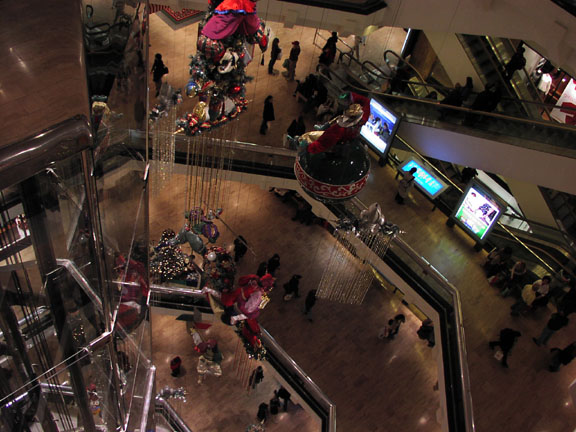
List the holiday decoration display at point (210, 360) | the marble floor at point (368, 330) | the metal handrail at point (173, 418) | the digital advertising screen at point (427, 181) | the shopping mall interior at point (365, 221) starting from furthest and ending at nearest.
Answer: the holiday decoration display at point (210, 360)
the digital advertising screen at point (427, 181)
the metal handrail at point (173, 418)
the marble floor at point (368, 330)
the shopping mall interior at point (365, 221)

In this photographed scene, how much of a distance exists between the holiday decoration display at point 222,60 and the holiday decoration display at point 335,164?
1143 mm

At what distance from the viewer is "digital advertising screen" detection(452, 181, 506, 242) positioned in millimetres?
11336

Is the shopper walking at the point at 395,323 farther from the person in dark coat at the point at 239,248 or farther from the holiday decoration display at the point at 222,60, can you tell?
the holiday decoration display at the point at 222,60

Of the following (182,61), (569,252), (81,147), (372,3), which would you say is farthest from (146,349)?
(182,61)

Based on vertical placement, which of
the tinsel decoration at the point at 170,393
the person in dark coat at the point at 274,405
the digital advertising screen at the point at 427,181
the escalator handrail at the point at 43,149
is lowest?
the person in dark coat at the point at 274,405

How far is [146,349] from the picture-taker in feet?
9.12


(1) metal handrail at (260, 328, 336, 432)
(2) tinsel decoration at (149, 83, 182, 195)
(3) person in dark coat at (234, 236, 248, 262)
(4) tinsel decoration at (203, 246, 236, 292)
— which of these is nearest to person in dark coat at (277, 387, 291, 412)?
(1) metal handrail at (260, 328, 336, 432)

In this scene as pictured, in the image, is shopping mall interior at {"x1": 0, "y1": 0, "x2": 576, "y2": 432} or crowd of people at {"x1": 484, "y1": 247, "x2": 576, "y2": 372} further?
crowd of people at {"x1": 484, "y1": 247, "x2": 576, "y2": 372}

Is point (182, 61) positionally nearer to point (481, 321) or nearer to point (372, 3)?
point (372, 3)

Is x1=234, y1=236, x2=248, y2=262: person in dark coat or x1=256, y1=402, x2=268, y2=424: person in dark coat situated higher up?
x1=234, y1=236, x2=248, y2=262: person in dark coat

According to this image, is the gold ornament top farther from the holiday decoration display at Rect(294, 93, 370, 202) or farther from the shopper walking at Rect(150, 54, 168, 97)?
the shopper walking at Rect(150, 54, 168, 97)

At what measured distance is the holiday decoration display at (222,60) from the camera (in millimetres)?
6234

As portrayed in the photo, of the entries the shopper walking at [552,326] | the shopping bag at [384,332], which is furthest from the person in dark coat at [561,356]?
the shopping bag at [384,332]

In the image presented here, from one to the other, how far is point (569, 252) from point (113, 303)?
11851mm
